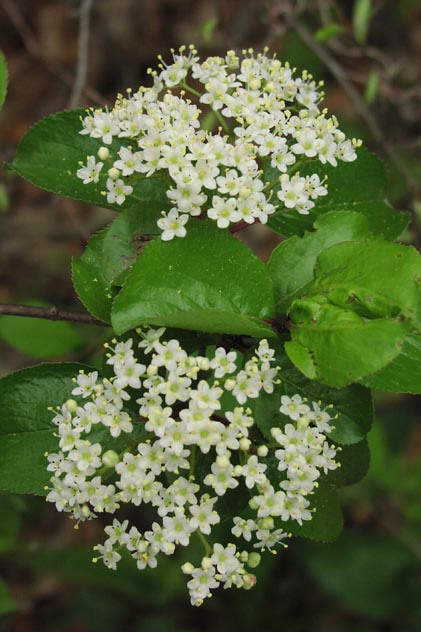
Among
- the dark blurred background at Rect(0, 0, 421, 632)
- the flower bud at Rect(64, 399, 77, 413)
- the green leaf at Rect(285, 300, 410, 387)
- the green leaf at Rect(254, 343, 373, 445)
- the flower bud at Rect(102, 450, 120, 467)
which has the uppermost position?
the flower bud at Rect(64, 399, 77, 413)

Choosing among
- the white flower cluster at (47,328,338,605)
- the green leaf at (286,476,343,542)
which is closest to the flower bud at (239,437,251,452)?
the white flower cluster at (47,328,338,605)

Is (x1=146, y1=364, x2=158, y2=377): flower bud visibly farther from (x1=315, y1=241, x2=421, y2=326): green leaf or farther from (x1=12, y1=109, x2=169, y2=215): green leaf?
(x1=12, y1=109, x2=169, y2=215): green leaf

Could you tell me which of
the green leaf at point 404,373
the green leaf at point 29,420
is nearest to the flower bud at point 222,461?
the green leaf at point 404,373

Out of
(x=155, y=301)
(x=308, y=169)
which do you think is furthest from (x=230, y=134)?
(x=155, y=301)

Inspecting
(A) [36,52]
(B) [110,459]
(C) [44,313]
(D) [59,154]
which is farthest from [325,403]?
(A) [36,52]

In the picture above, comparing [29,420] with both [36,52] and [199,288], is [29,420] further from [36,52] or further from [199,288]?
[36,52]

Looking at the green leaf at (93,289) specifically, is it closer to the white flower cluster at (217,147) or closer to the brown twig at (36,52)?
the white flower cluster at (217,147)
